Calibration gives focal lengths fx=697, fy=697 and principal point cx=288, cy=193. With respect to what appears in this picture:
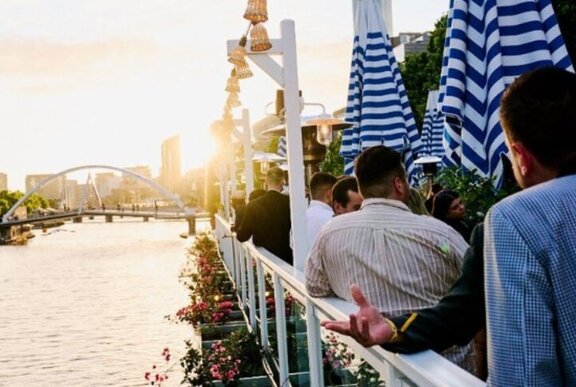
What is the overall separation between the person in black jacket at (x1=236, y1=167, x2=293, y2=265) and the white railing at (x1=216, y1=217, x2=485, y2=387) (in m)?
0.16

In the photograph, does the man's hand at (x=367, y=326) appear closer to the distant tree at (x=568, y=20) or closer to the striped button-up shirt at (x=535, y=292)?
the striped button-up shirt at (x=535, y=292)

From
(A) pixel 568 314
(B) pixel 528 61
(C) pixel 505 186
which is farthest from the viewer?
(C) pixel 505 186

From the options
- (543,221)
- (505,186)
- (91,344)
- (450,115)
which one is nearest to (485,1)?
(450,115)

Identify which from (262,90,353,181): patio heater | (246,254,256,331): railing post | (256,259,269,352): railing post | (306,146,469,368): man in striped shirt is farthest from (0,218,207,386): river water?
(306,146,469,368): man in striped shirt

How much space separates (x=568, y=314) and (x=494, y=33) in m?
3.23

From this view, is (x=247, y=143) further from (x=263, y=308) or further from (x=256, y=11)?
(x=256, y=11)

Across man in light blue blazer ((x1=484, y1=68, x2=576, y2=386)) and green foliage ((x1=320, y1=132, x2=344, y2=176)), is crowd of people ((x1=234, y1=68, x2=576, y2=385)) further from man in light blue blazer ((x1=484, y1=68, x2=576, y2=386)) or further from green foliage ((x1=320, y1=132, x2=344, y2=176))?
green foliage ((x1=320, y1=132, x2=344, y2=176))

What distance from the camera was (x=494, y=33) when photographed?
423 centimetres

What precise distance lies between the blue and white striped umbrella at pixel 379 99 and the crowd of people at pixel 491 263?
14.6 ft

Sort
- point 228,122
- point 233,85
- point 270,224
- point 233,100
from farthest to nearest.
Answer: point 228,122 < point 233,100 < point 233,85 < point 270,224

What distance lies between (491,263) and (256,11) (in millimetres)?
3660

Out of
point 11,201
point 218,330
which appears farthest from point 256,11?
point 11,201

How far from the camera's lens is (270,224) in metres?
6.82

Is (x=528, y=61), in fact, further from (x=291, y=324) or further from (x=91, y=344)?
(x=91, y=344)
